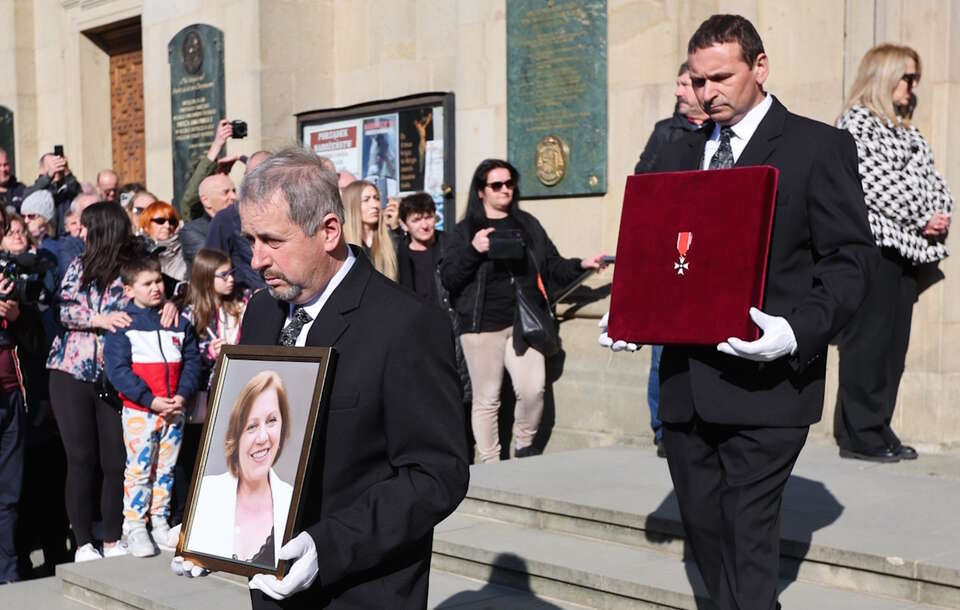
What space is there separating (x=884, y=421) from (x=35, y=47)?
12.2 meters

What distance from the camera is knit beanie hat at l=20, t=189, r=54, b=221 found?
9320 millimetres

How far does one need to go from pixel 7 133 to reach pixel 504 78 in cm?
875

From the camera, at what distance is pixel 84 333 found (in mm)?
6246

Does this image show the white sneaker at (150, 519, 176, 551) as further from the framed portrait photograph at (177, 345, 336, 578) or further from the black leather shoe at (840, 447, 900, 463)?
the framed portrait photograph at (177, 345, 336, 578)

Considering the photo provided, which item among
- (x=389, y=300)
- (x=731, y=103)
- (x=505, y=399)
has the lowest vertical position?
(x=505, y=399)

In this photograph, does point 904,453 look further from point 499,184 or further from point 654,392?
point 499,184

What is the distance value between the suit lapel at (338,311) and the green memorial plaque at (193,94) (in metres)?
9.27

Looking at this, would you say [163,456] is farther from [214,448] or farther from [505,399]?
[214,448]

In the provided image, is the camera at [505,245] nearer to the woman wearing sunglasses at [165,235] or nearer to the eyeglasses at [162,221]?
the woman wearing sunglasses at [165,235]

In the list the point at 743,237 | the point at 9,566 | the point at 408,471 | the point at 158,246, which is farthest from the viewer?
the point at 158,246

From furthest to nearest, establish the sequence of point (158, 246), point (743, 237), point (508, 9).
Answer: point (508, 9)
point (158, 246)
point (743, 237)

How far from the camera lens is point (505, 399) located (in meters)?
8.20

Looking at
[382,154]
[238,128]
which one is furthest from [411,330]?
[382,154]

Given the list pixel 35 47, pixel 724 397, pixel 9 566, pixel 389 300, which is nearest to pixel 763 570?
pixel 724 397
